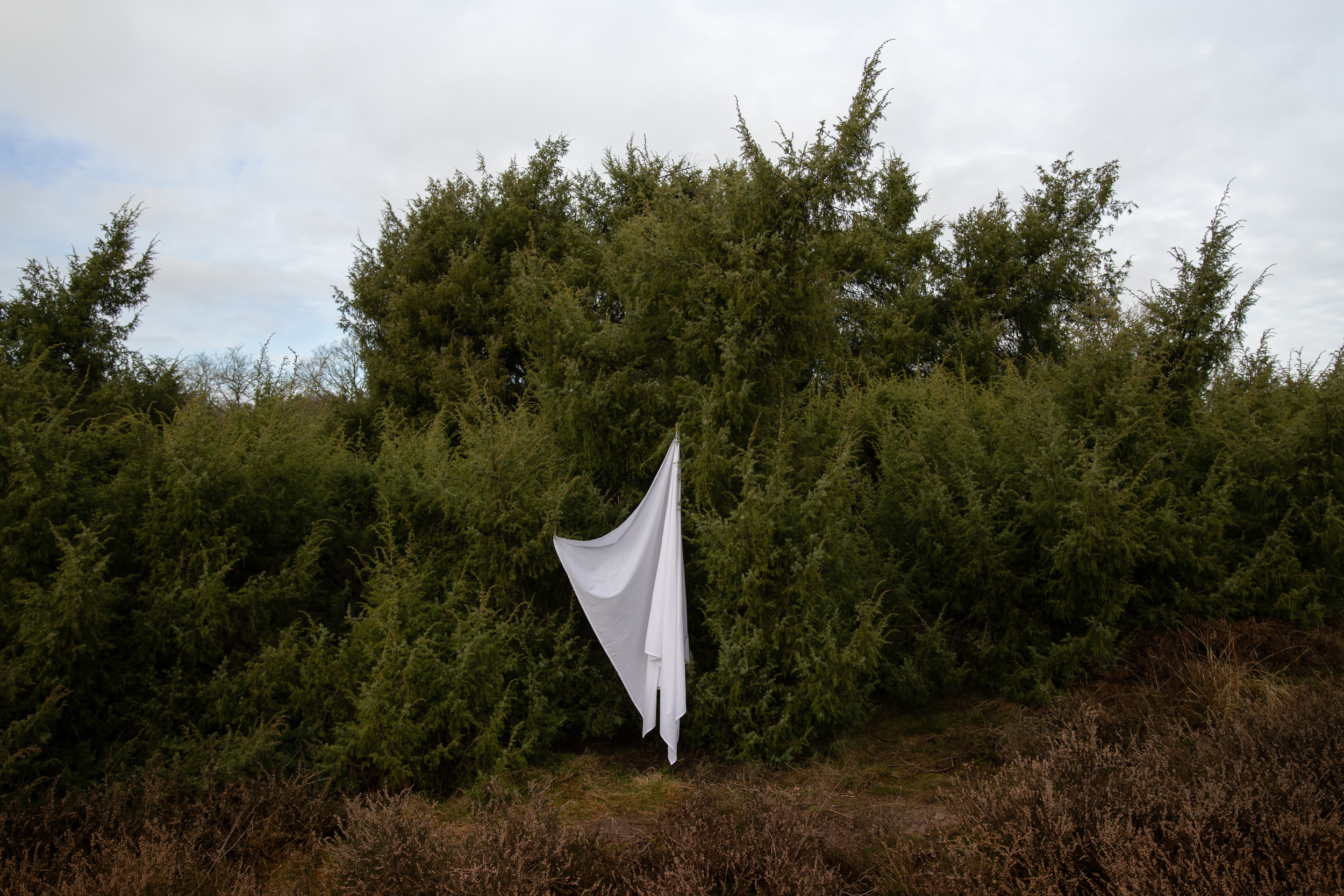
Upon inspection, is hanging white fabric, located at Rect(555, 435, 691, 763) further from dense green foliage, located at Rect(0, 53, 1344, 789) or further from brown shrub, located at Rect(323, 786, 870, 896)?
brown shrub, located at Rect(323, 786, 870, 896)

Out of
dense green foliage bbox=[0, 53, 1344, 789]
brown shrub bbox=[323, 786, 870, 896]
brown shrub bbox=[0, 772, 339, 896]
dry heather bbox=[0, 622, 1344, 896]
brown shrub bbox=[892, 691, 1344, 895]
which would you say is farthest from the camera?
dense green foliage bbox=[0, 53, 1344, 789]

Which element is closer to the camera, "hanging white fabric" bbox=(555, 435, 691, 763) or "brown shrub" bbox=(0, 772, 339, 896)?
"brown shrub" bbox=(0, 772, 339, 896)

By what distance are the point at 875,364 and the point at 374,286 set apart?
8988 mm

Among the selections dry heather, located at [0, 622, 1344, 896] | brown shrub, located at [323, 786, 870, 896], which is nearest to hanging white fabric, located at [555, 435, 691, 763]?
dry heather, located at [0, 622, 1344, 896]

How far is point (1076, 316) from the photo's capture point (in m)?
8.27

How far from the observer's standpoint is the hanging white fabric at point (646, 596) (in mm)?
5539

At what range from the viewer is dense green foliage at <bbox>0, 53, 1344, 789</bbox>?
5434mm

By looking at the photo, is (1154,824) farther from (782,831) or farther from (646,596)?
(646,596)

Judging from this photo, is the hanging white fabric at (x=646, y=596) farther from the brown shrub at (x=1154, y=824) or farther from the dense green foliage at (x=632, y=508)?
the brown shrub at (x=1154, y=824)

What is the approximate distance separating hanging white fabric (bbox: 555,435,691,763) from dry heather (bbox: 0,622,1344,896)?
0.58m

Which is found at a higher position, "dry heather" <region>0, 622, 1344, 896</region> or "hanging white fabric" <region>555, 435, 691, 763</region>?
"hanging white fabric" <region>555, 435, 691, 763</region>

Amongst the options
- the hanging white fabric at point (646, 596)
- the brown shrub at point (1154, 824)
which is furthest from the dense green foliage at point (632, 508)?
the brown shrub at point (1154, 824)

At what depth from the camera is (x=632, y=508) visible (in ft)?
21.8

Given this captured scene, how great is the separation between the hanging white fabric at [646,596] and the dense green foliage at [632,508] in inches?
10.5
